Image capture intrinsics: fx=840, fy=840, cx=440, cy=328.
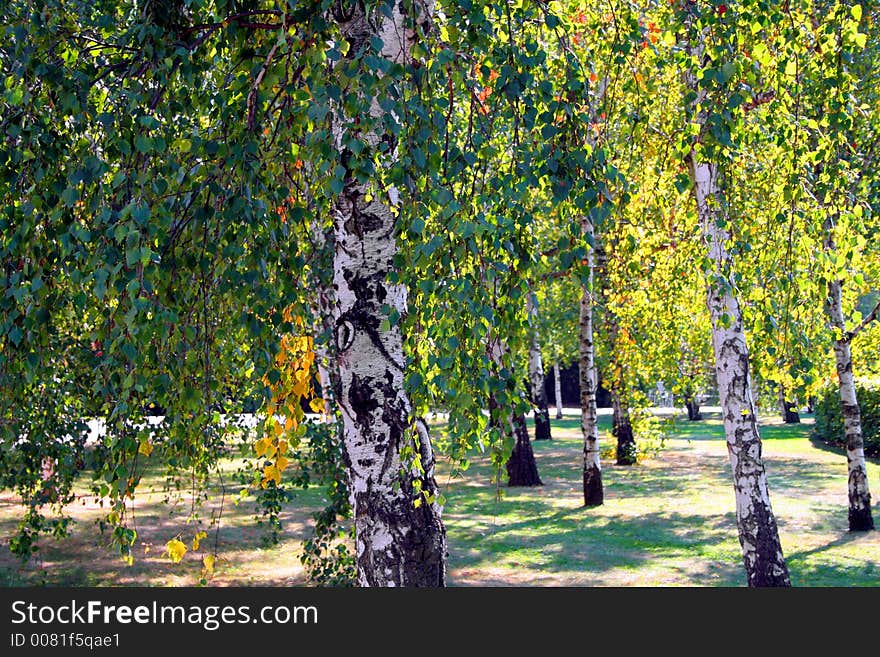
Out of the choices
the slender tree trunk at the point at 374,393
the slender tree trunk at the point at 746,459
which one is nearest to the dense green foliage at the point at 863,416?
the slender tree trunk at the point at 746,459

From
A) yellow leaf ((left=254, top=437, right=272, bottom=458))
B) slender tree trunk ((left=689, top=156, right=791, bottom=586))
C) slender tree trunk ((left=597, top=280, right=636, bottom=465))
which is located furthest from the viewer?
slender tree trunk ((left=597, top=280, right=636, bottom=465))

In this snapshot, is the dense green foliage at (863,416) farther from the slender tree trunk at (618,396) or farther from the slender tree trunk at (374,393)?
the slender tree trunk at (374,393)

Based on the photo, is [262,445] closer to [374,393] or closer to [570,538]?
[374,393]

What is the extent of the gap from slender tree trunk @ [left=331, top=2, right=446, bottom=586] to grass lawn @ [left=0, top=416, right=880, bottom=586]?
3.70 m

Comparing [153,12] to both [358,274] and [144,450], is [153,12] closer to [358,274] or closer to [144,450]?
[358,274]

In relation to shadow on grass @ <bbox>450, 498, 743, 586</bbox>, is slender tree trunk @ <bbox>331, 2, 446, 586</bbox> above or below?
above

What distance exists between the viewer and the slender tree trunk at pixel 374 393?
157 inches

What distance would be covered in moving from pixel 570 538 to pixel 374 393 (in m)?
8.27

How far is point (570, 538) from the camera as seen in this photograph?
11547mm

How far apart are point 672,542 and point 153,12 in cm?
975

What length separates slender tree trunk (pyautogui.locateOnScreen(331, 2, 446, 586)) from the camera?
13.1ft

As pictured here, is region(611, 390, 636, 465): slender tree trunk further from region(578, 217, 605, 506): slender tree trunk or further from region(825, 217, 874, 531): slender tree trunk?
region(825, 217, 874, 531): slender tree trunk

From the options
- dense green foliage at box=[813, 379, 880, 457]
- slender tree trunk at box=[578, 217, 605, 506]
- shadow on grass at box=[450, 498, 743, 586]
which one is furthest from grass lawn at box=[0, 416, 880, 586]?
dense green foliage at box=[813, 379, 880, 457]

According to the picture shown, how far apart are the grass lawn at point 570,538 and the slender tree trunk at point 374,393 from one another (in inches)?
146
